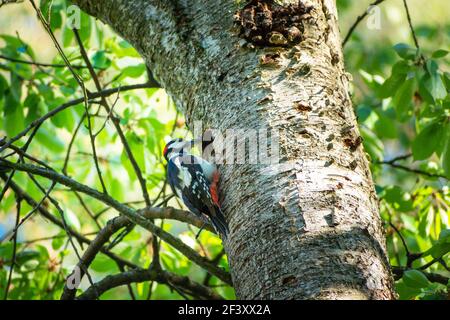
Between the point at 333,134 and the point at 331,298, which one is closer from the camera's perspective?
the point at 331,298

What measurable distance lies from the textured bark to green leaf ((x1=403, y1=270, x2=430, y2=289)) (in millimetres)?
369

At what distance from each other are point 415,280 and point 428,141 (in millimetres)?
892

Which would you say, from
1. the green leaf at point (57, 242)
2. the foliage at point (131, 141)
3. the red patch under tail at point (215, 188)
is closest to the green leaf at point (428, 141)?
the foliage at point (131, 141)

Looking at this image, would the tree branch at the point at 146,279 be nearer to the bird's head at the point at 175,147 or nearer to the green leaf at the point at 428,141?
the bird's head at the point at 175,147

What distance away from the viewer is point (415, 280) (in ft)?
7.61

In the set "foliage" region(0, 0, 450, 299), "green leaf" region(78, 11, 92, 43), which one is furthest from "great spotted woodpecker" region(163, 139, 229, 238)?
"green leaf" region(78, 11, 92, 43)

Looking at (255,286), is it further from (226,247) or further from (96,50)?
(96,50)

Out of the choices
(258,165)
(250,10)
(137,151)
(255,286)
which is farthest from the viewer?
(137,151)

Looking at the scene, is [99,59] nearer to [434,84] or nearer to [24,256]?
[24,256]

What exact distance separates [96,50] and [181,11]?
5.32 ft

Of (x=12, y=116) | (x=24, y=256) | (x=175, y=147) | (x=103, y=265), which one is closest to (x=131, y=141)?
(x=175, y=147)

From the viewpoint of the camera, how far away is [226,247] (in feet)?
7.41
